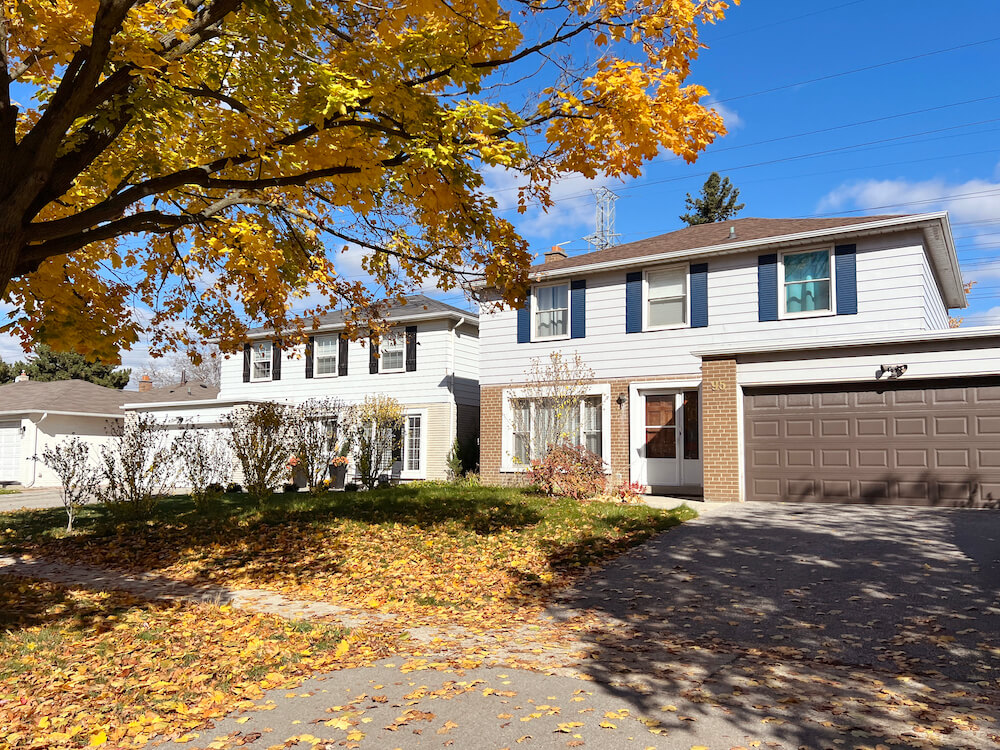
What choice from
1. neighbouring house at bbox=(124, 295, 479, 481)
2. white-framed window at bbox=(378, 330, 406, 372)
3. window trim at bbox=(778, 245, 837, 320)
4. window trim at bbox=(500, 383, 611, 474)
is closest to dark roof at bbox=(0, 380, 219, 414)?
neighbouring house at bbox=(124, 295, 479, 481)

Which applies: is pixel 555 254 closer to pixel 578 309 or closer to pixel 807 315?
pixel 578 309

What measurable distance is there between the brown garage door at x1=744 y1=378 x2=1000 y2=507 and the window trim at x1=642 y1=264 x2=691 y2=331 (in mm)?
2831

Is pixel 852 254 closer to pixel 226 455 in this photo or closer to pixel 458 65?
pixel 458 65

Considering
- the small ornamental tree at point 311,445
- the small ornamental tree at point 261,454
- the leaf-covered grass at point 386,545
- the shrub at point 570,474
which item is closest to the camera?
the leaf-covered grass at point 386,545

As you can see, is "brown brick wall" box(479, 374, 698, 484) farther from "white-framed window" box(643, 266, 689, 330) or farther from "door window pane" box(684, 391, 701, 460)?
"white-framed window" box(643, 266, 689, 330)

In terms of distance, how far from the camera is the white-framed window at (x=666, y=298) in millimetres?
16734

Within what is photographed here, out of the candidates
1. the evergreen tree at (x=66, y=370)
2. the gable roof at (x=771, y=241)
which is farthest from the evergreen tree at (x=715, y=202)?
the evergreen tree at (x=66, y=370)

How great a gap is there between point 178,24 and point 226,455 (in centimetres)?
1990

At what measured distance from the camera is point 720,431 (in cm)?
1431

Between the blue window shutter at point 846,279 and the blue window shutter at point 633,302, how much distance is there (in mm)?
4225

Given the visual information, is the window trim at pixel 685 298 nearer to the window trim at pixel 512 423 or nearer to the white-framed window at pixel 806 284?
the window trim at pixel 512 423

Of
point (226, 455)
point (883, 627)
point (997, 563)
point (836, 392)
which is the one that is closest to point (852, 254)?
point (836, 392)

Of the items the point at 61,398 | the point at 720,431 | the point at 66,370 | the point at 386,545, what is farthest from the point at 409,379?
the point at 66,370

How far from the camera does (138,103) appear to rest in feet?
19.1
